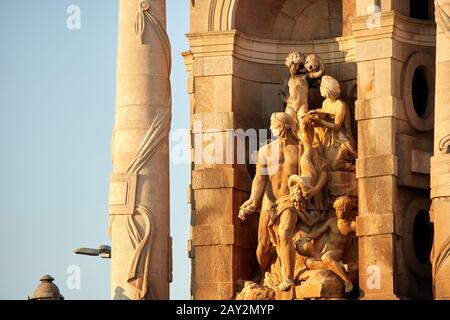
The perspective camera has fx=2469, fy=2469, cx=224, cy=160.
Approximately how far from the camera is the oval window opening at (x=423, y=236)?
1758 inches

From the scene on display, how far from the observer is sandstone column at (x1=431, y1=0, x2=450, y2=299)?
42375 mm

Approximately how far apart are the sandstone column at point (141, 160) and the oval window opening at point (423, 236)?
4.64 meters

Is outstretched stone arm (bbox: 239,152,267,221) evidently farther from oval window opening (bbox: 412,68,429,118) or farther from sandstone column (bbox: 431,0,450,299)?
sandstone column (bbox: 431,0,450,299)

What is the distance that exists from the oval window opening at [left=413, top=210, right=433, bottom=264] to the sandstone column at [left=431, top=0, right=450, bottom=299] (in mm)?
1758

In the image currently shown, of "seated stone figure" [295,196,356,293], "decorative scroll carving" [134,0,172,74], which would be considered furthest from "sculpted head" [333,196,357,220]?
"decorative scroll carving" [134,0,172,74]

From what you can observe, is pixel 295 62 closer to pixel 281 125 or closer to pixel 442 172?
pixel 281 125

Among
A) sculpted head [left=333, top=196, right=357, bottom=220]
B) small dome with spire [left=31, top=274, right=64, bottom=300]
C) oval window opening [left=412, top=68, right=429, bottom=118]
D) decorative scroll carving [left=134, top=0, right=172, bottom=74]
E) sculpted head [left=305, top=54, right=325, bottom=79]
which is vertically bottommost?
small dome with spire [left=31, top=274, right=64, bottom=300]

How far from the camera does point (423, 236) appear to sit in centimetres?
4488

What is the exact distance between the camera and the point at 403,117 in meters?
A: 44.5

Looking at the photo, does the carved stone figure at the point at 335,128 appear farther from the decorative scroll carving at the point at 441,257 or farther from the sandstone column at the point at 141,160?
the decorative scroll carving at the point at 441,257

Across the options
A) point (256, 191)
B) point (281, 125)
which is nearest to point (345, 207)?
point (256, 191)
